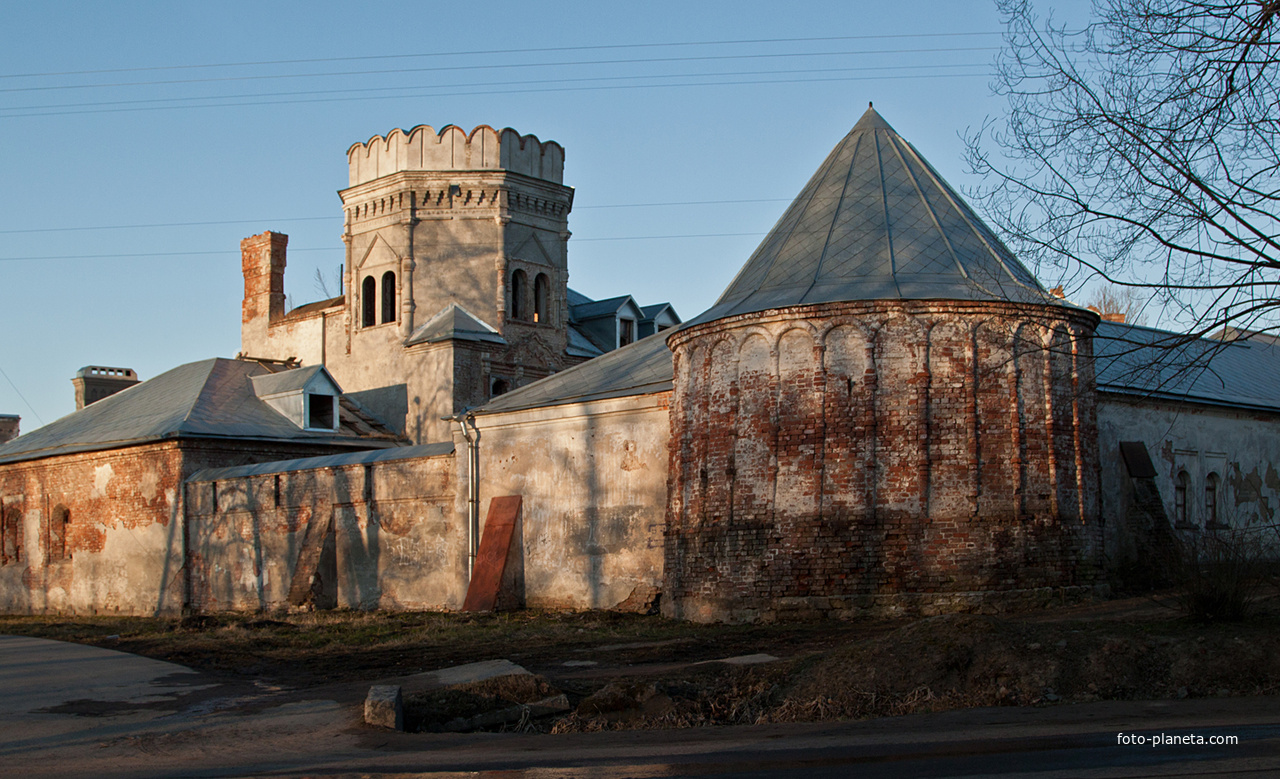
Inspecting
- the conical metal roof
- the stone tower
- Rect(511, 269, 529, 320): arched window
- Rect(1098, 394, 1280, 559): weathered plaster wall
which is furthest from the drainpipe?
Rect(511, 269, 529, 320): arched window

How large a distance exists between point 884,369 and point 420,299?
761 inches

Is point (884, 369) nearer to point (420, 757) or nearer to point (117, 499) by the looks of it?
point (420, 757)

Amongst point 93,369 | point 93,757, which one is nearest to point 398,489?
point 93,757

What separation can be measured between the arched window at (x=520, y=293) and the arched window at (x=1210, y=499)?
18.4 metres

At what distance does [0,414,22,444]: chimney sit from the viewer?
202ft

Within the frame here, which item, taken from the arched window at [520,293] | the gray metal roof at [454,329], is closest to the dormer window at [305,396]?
the gray metal roof at [454,329]

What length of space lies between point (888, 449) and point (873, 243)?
3.47 meters

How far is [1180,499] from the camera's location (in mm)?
21375

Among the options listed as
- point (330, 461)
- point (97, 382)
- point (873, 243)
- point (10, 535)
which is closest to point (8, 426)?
point (97, 382)

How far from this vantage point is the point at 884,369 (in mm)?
16359

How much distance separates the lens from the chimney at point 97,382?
43.9 m

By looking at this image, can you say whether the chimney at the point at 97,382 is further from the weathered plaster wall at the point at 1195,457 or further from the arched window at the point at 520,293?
the weathered plaster wall at the point at 1195,457

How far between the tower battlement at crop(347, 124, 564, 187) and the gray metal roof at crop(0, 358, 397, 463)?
6747 mm

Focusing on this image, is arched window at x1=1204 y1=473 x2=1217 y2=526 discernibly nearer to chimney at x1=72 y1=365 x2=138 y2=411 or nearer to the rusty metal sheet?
the rusty metal sheet
